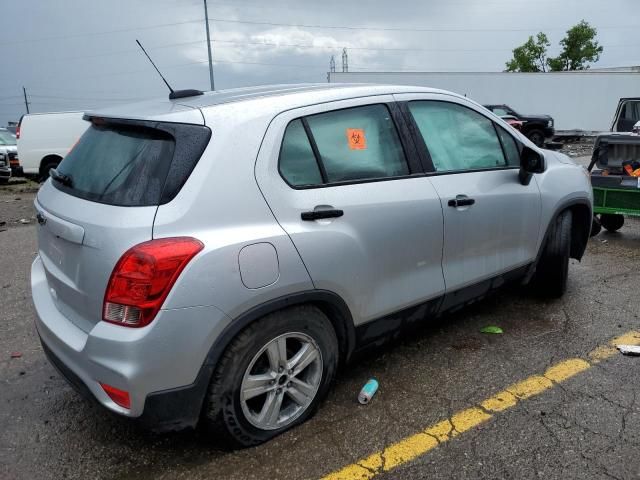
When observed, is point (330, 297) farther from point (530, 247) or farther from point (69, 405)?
point (530, 247)

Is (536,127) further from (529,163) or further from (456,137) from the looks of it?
(456,137)

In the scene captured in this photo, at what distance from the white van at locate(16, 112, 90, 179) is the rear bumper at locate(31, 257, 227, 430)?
13.8m

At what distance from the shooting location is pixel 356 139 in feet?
9.25

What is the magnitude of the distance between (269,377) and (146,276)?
2.56ft

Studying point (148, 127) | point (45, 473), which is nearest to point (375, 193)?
point (148, 127)

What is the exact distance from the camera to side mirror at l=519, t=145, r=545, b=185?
3.54 m

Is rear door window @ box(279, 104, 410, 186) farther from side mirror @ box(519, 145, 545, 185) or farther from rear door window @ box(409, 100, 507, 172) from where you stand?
side mirror @ box(519, 145, 545, 185)

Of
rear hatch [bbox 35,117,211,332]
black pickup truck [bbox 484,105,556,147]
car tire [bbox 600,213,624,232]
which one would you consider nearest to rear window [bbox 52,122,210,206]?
rear hatch [bbox 35,117,211,332]

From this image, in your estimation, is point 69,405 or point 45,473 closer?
point 45,473

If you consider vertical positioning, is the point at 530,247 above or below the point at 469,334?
above

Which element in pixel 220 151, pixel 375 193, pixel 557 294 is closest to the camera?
pixel 220 151

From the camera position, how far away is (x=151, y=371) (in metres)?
2.08

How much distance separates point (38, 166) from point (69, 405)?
1344cm

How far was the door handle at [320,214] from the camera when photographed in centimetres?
244
